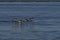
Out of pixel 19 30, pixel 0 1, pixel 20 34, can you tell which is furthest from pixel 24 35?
pixel 0 1

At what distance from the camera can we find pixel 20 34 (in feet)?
37.7

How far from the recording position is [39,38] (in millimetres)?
10719

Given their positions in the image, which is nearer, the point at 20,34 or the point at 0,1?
the point at 20,34

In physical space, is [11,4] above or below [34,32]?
below

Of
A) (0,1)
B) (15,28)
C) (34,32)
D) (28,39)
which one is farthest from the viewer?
(0,1)

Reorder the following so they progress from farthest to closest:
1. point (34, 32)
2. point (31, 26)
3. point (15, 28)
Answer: point (31, 26) < point (15, 28) < point (34, 32)

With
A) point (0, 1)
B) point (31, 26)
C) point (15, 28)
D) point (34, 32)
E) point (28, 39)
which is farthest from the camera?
point (0, 1)

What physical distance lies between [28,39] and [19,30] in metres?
1.75

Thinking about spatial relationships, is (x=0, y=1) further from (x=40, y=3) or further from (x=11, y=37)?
(x=11, y=37)

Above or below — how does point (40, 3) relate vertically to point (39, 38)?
below

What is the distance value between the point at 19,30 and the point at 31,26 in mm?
1635

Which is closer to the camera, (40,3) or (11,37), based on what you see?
(11,37)

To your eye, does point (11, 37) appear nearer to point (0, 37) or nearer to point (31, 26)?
point (0, 37)

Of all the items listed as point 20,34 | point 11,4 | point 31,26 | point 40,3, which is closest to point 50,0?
point 40,3
